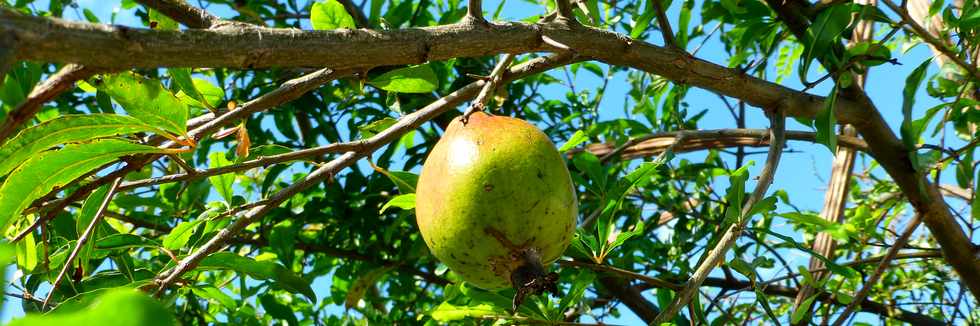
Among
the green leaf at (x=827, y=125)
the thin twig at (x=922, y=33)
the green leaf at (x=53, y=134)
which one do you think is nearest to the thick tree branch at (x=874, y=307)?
the thin twig at (x=922, y=33)

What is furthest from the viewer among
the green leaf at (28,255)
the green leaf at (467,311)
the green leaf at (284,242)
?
the green leaf at (284,242)

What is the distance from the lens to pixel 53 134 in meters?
1.02

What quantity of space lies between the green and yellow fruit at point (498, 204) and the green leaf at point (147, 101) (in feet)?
1.10

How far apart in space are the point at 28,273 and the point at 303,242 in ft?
3.57

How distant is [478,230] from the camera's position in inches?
42.5

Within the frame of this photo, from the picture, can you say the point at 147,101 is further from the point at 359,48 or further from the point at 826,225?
the point at 826,225

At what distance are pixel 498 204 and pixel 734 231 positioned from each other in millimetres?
438

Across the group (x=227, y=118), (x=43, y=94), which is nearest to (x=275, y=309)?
(x=227, y=118)

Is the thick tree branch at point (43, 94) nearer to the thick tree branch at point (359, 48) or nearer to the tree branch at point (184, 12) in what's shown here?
the thick tree branch at point (359, 48)

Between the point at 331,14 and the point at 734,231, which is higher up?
the point at 331,14

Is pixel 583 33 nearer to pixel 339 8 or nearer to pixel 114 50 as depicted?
pixel 339 8

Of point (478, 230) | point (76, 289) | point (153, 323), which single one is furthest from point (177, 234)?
point (153, 323)

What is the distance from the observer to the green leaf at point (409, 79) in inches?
55.8

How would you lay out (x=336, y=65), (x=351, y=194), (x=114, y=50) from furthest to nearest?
(x=351, y=194), (x=336, y=65), (x=114, y=50)
